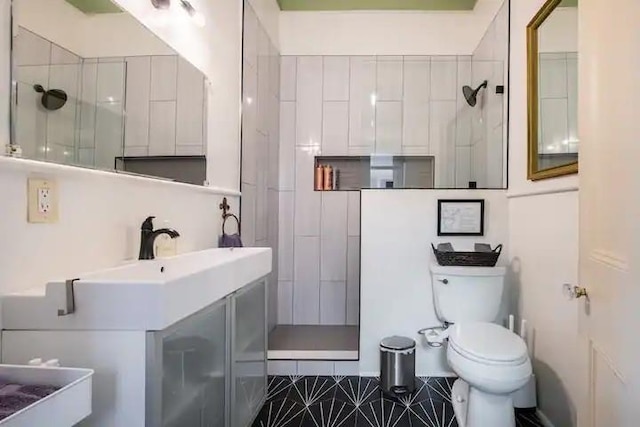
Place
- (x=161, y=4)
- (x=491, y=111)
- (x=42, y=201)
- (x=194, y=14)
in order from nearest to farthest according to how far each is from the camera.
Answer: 1. (x=42, y=201)
2. (x=161, y=4)
3. (x=194, y=14)
4. (x=491, y=111)

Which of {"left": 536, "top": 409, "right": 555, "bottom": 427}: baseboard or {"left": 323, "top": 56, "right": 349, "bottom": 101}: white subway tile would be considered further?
{"left": 323, "top": 56, "right": 349, "bottom": 101}: white subway tile

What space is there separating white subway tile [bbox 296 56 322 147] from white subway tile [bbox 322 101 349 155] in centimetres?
5

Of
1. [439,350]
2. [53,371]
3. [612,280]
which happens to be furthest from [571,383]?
[53,371]

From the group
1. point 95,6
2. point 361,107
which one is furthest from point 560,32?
point 95,6

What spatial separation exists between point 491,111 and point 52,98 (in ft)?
9.19

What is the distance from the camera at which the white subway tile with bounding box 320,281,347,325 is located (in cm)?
370

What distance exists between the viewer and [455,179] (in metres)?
3.47

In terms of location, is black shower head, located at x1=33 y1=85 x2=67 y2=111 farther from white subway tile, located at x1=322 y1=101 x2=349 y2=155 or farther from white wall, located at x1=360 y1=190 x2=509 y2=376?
white subway tile, located at x1=322 y1=101 x2=349 y2=155

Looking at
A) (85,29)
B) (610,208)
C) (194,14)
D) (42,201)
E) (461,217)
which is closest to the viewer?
(610,208)

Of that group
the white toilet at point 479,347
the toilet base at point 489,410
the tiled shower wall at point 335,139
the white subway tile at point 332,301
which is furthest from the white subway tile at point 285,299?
the toilet base at point 489,410

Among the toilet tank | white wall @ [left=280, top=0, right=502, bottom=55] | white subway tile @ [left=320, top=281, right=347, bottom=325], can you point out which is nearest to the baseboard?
the toilet tank

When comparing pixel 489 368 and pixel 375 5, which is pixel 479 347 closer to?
pixel 489 368

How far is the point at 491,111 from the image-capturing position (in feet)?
10.2

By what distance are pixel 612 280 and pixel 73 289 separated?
4.24 feet
